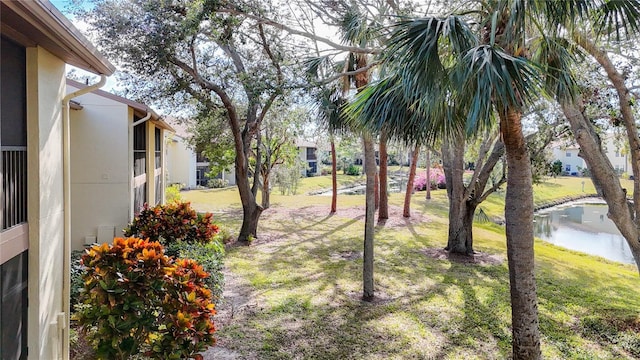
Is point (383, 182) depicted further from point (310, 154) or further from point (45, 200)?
point (310, 154)

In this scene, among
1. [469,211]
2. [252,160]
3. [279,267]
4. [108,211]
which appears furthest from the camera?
[252,160]

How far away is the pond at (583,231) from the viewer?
16.8m

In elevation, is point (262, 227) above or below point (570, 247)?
above

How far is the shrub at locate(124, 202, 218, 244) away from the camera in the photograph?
795cm

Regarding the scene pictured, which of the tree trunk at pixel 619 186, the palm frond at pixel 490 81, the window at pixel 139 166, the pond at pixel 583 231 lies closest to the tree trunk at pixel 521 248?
the palm frond at pixel 490 81

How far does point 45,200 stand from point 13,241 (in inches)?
22.9

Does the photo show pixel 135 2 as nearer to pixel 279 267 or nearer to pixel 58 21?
pixel 58 21

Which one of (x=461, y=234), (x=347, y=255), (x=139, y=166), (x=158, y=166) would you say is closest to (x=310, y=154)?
(x=158, y=166)

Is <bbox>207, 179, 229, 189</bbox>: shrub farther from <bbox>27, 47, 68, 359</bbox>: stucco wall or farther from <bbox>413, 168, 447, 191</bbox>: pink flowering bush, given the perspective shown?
<bbox>27, 47, 68, 359</bbox>: stucco wall

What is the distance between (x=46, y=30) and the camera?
294 cm

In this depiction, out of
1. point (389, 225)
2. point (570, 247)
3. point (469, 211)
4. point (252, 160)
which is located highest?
point (252, 160)

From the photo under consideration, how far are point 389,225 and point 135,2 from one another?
12.5 metres

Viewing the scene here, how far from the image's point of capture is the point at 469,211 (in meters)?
11.6

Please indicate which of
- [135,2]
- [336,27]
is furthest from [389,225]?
[135,2]
